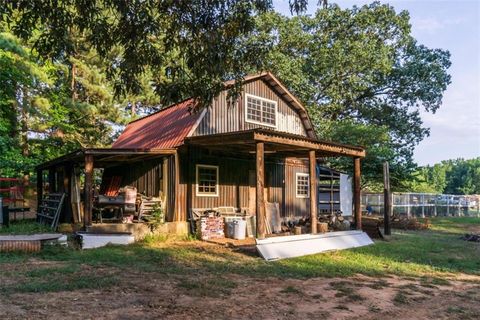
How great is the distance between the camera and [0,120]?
19.8m

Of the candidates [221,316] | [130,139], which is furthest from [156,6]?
[130,139]

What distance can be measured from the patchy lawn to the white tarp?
33.7ft

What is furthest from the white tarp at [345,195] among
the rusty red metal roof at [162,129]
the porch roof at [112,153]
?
the porch roof at [112,153]

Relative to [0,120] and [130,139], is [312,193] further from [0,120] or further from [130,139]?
[0,120]

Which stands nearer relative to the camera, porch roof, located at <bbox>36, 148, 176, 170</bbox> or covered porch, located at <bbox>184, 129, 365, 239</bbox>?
covered porch, located at <bbox>184, 129, 365, 239</bbox>

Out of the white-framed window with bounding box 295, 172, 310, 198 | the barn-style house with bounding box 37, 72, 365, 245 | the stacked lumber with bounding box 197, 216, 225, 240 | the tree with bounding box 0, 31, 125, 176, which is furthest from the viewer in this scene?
the tree with bounding box 0, 31, 125, 176

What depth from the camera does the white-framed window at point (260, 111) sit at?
53.3 ft

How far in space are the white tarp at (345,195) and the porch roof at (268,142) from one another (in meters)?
6.89

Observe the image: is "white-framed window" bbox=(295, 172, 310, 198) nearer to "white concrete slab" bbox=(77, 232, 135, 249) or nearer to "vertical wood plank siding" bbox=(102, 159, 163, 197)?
"vertical wood plank siding" bbox=(102, 159, 163, 197)

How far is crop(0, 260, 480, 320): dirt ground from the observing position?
5.58 metres

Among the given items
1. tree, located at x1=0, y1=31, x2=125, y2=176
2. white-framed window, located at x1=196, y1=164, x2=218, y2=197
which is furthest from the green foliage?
white-framed window, located at x1=196, y1=164, x2=218, y2=197

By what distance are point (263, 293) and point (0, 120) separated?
17.8m

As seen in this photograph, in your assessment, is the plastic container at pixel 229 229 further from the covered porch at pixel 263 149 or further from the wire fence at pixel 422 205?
the wire fence at pixel 422 205

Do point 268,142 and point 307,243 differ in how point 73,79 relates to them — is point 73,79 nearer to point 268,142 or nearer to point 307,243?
point 268,142
